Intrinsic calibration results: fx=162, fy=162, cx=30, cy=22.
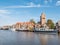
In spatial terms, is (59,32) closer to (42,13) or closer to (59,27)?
(59,27)

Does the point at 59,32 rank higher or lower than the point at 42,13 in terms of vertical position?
lower

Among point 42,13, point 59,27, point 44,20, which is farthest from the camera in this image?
point 59,27

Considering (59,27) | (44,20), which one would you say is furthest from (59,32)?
(44,20)

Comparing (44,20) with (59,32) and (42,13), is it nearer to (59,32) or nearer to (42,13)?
(42,13)

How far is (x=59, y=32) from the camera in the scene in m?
13.0

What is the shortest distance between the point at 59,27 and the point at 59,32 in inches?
18.5

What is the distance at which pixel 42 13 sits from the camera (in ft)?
28.3

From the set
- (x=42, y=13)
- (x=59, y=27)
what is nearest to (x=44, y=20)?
(x=42, y=13)

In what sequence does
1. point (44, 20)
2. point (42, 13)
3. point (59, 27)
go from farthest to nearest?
point (59, 27), point (44, 20), point (42, 13)

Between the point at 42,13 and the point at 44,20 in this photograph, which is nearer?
the point at 42,13

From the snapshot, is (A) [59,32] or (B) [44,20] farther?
(A) [59,32]

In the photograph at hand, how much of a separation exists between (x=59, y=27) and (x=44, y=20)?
395 centimetres

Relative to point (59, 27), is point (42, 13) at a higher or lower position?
higher
